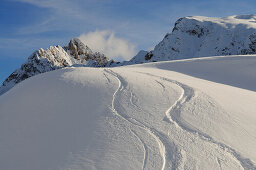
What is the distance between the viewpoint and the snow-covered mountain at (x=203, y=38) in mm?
56625

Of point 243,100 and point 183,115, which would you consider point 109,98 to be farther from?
point 243,100

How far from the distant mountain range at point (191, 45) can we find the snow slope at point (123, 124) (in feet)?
169

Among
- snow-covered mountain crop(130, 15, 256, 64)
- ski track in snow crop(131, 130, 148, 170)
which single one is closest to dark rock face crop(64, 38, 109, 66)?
snow-covered mountain crop(130, 15, 256, 64)

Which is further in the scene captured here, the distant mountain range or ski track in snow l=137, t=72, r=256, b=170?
the distant mountain range

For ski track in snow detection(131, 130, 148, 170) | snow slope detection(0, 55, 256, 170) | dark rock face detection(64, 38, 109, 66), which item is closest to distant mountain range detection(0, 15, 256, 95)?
dark rock face detection(64, 38, 109, 66)

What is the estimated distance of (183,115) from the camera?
5.36 metres

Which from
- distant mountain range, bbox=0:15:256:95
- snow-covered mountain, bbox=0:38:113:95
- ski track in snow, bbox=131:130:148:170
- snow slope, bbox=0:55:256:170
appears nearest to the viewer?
ski track in snow, bbox=131:130:148:170

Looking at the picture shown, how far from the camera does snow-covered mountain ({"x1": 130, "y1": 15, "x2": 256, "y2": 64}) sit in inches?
2229

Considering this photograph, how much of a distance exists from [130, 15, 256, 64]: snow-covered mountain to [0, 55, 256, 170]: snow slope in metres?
52.4

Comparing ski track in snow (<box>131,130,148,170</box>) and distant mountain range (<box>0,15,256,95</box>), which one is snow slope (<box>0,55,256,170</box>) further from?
distant mountain range (<box>0,15,256,95</box>)

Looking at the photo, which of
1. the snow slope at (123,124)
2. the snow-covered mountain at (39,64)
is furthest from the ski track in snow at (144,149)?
the snow-covered mountain at (39,64)

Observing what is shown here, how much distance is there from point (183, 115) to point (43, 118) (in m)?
2.51

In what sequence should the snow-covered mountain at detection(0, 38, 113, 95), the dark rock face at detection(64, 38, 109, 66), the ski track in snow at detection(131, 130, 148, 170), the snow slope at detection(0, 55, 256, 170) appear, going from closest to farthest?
the ski track in snow at detection(131, 130, 148, 170) < the snow slope at detection(0, 55, 256, 170) < the snow-covered mountain at detection(0, 38, 113, 95) < the dark rock face at detection(64, 38, 109, 66)

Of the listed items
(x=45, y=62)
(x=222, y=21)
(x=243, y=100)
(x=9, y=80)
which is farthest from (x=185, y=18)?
(x=243, y=100)
